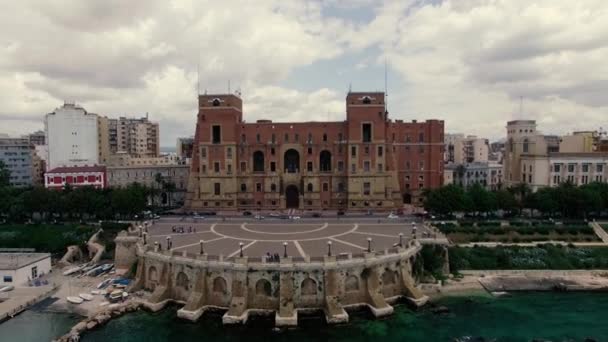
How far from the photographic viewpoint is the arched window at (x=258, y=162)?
83.9 meters

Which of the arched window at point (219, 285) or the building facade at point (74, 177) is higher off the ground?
the building facade at point (74, 177)

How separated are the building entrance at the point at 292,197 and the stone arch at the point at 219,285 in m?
40.0

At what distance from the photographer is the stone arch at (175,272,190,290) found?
1780 inches

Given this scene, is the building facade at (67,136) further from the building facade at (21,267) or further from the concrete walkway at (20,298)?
the concrete walkway at (20,298)

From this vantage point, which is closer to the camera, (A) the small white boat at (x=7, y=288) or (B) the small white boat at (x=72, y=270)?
(A) the small white boat at (x=7, y=288)

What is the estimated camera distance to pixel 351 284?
4400cm

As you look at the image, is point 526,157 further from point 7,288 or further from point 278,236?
point 7,288

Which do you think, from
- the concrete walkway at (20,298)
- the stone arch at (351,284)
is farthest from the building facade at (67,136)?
the stone arch at (351,284)

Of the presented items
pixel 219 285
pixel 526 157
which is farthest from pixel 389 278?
pixel 526 157

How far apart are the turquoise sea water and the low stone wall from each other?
131cm

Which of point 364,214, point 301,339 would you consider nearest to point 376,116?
point 364,214

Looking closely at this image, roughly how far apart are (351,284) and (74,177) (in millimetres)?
68570

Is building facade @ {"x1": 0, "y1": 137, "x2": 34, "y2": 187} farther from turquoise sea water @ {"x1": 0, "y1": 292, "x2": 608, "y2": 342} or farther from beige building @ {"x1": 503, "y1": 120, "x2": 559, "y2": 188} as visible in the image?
beige building @ {"x1": 503, "y1": 120, "x2": 559, "y2": 188}

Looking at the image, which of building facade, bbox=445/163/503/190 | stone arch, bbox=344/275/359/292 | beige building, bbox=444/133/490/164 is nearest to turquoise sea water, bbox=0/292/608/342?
stone arch, bbox=344/275/359/292
